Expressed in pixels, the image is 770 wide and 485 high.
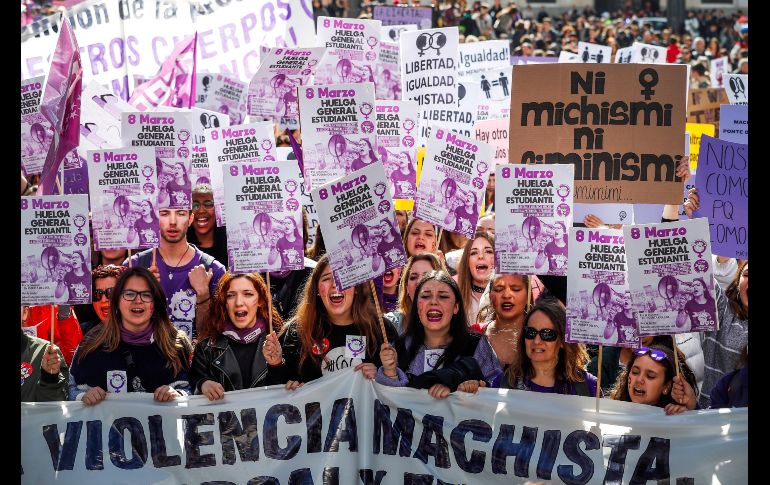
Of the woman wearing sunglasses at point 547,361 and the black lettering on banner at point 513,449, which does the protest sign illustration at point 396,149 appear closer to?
the woman wearing sunglasses at point 547,361

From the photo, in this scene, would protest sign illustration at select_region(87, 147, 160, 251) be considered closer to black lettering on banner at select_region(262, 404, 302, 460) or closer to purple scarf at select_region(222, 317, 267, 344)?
purple scarf at select_region(222, 317, 267, 344)

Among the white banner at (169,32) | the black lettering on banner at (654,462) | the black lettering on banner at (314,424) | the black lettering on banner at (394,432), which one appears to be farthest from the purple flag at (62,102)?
the black lettering on banner at (654,462)

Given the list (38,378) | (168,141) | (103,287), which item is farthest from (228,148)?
(38,378)

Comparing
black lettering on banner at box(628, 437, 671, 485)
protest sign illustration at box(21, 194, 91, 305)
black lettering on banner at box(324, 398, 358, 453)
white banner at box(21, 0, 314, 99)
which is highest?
white banner at box(21, 0, 314, 99)

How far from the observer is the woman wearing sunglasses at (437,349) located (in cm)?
597

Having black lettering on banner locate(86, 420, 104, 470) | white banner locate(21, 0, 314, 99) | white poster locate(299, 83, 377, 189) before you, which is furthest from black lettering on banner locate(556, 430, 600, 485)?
white banner locate(21, 0, 314, 99)

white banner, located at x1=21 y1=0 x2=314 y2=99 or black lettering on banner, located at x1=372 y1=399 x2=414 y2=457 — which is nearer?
black lettering on banner, located at x1=372 y1=399 x2=414 y2=457

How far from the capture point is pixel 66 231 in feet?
20.8

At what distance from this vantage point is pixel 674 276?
577 centimetres

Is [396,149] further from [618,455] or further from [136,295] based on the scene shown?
[618,455]

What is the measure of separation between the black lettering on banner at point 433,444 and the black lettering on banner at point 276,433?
24.6 inches

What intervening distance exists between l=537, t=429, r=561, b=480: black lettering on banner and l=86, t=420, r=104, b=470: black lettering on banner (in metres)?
2.21

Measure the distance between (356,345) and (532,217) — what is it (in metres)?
1.23

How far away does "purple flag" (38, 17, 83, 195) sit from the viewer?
7242mm
